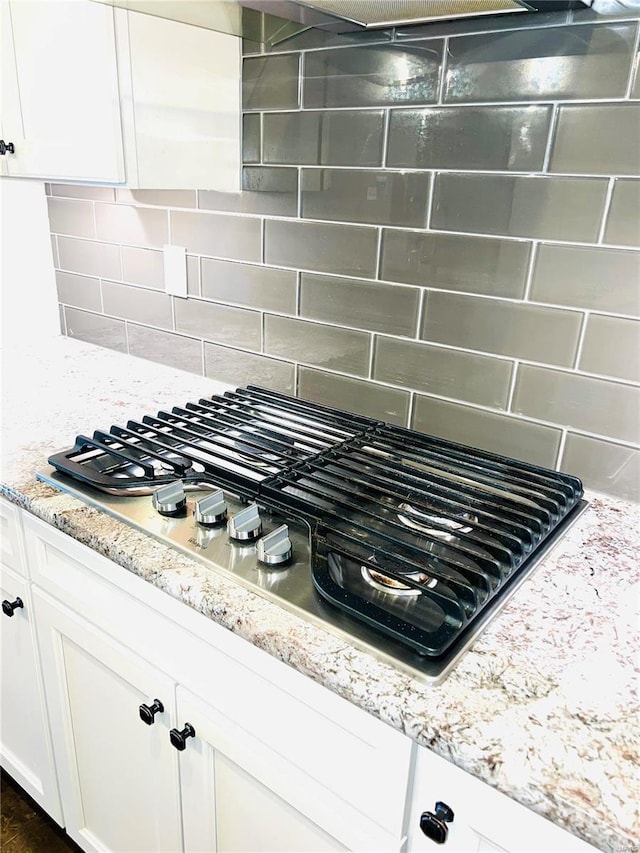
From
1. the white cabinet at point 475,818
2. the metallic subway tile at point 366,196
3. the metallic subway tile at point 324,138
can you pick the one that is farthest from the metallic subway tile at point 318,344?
the white cabinet at point 475,818

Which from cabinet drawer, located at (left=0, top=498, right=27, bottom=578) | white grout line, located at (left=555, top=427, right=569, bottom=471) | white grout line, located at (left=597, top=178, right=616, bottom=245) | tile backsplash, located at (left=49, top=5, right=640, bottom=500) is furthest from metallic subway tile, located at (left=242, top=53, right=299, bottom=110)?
cabinet drawer, located at (left=0, top=498, right=27, bottom=578)

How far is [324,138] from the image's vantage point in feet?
4.25

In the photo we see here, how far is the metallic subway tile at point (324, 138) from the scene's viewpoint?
4.03 ft

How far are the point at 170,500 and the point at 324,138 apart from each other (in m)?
0.80

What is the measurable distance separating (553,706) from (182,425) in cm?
84

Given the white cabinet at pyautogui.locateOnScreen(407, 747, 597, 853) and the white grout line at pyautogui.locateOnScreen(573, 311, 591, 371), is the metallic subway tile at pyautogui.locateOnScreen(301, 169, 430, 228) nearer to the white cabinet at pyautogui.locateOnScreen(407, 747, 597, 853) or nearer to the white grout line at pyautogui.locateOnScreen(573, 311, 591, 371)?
the white grout line at pyautogui.locateOnScreen(573, 311, 591, 371)

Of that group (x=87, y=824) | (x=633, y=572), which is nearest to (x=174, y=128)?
(x=633, y=572)

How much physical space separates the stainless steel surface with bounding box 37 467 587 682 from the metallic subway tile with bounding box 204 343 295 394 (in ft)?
1.77

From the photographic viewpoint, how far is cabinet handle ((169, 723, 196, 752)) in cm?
91

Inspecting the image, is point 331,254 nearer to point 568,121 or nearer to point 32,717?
point 568,121

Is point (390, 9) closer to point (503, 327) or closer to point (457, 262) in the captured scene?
point (457, 262)

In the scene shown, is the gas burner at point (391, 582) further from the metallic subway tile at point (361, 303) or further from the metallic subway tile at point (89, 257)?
the metallic subway tile at point (89, 257)

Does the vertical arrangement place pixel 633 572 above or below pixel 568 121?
below

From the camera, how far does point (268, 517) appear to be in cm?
97
